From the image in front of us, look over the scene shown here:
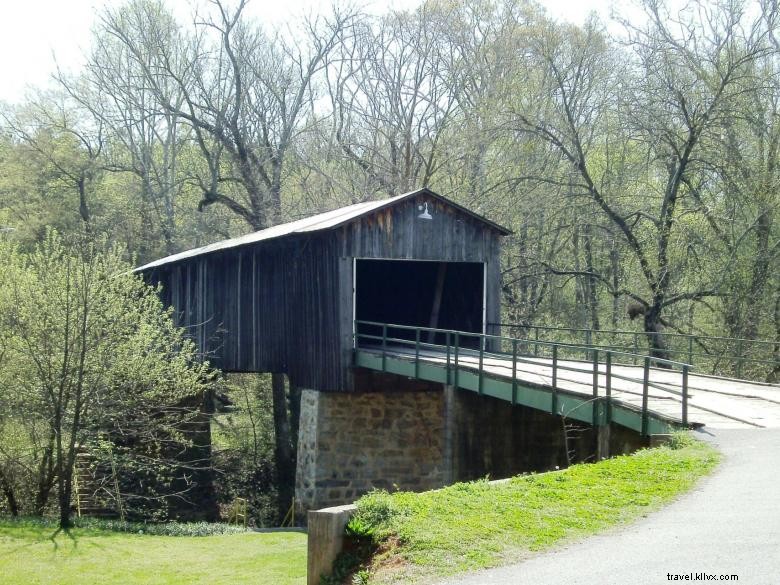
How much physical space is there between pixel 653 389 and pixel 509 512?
21.2 feet

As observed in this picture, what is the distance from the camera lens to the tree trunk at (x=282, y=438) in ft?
95.1

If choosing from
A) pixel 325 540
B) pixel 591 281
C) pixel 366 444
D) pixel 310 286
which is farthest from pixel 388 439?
pixel 591 281

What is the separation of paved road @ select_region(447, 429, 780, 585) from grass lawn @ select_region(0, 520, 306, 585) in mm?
5710

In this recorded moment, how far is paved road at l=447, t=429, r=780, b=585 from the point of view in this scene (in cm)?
680

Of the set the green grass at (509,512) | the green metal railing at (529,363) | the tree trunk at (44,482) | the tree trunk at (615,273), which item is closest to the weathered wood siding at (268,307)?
the green metal railing at (529,363)

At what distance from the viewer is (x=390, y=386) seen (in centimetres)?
2027

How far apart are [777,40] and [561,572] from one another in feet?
72.0

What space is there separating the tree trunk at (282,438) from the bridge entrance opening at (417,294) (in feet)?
20.9

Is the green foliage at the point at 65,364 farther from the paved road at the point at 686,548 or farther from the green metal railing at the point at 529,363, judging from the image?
the paved road at the point at 686,548

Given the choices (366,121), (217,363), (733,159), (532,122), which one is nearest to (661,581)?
(217,363)

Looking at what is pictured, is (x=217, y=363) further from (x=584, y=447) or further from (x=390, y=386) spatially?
(x=584, y=447)

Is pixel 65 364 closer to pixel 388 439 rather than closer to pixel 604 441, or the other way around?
pixel 388 439

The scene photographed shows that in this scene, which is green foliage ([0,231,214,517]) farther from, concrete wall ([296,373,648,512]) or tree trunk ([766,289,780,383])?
tree trunk ([766,289,780,383])

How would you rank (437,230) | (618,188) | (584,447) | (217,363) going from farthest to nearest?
1. (618,188)
2. (217,363)
3. (437,230)
4. (584,447)
